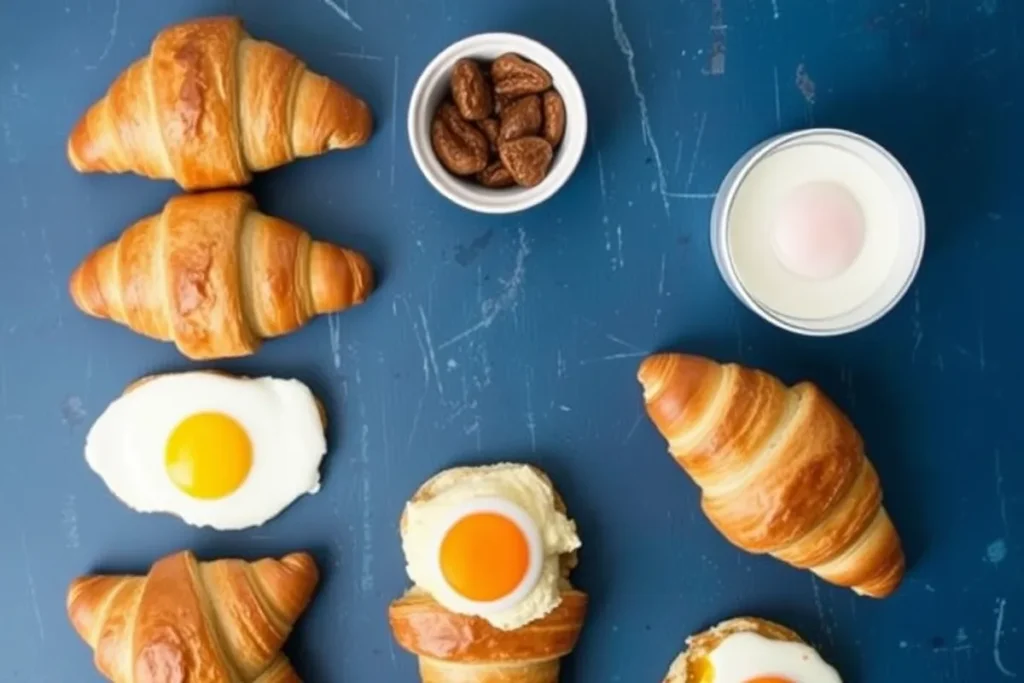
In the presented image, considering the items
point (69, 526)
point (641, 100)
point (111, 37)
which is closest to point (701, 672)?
point (641, 100)

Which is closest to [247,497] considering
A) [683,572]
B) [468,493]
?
[468,493]

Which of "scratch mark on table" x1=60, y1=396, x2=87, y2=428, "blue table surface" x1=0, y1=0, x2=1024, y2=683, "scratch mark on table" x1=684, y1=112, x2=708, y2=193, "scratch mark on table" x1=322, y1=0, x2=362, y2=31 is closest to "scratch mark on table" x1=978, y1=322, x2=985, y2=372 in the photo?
"blue table surface" x1=0, y1=0, x2=1024, y2=683

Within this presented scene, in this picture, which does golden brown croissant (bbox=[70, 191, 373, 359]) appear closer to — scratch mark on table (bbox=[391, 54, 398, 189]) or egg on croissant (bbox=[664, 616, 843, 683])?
scratch mark on table (bbox=[391, 54, 398, 189])

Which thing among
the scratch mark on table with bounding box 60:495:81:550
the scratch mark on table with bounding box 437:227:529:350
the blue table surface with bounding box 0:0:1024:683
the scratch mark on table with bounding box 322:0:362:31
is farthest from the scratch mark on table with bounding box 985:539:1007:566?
the scratch mark on table with bounding box 60:495:81:550

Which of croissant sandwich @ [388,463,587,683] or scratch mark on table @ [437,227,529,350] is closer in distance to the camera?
croissant sandwich @ [388,463,587,683]

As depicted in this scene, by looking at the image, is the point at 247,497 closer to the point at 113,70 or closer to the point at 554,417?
the point at 554,417

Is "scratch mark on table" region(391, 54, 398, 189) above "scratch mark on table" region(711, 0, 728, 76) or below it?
below

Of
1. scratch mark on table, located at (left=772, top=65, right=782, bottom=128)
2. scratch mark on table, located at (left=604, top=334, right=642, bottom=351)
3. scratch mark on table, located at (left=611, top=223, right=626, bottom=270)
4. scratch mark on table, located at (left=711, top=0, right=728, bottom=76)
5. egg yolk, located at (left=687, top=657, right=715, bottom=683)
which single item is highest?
scratch mark on table, located at (left=711, top=0, right=728, bottom=76)
